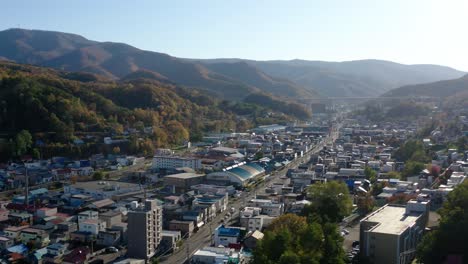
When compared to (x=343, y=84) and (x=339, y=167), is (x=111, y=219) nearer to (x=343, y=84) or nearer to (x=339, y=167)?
(x=339, y=167)

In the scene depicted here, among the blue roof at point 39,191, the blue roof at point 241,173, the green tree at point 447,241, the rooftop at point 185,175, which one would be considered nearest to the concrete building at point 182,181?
the rooftop at point 185,175

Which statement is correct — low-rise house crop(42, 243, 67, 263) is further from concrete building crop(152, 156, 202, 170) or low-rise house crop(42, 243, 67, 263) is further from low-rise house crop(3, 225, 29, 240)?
concrete building crop(152, 156, 202, 170)

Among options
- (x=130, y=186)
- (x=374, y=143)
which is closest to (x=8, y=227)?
(x=130, y=186)

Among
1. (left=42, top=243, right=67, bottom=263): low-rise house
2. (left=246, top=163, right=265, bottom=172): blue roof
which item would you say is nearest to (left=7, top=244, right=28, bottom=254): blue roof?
(left=42, top=243, right=67, bottom=263): low-rise house

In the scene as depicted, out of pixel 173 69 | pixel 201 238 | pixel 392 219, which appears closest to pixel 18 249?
pixel 201 238

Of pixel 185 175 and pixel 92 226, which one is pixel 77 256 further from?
pixel 185 175
